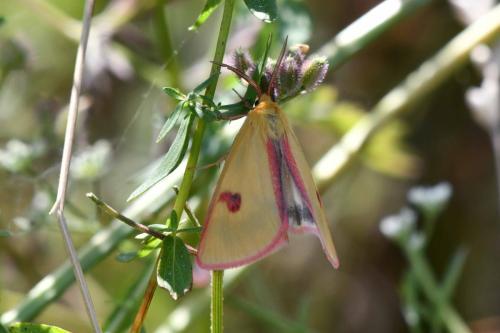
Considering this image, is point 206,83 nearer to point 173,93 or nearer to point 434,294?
point 173,93

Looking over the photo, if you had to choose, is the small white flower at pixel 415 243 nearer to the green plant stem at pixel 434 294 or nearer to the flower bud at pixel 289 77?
the green plant stem at pixel 434 294

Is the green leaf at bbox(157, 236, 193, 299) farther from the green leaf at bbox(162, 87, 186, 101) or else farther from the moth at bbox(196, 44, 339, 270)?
the green leaf at bbox(162, 87, 186, 101)

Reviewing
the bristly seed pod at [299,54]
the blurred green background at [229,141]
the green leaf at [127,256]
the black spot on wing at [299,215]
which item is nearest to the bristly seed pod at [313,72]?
the bristly seed pod at [299,54]

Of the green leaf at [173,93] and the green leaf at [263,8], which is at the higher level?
the green leaf at [263,8]

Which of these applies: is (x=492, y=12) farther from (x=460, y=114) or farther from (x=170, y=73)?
(x=460, y=114)

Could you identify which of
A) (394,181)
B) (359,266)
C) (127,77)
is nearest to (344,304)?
(359,266)

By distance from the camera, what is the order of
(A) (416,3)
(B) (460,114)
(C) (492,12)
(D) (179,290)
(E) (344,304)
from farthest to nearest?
1. (B) (460,114)
2. (E) (344,304)
3. (C) (492,12)
4. (A) (416,3)
5. (D) (179,290)

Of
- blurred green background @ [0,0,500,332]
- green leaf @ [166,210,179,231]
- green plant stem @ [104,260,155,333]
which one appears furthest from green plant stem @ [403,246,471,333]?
green leaf @ [166,210,179,231]
